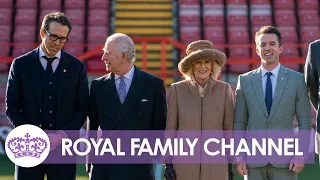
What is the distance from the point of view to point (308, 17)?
444 inches

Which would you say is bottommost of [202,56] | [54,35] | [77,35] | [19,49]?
[202,56]

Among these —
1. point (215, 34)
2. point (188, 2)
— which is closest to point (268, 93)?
point (215, 34)

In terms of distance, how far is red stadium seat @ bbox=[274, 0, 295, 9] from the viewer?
37.9 ft

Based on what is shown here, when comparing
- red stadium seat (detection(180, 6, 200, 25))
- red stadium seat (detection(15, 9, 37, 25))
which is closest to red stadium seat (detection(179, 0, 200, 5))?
red stadium seat (detection(180, 6, 200, 25))

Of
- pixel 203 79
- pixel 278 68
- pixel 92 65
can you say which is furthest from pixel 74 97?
pixel 92 65

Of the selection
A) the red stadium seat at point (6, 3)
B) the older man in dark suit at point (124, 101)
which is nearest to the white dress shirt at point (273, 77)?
the older man in dark suit at point (124, 101)

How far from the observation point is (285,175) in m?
3.64

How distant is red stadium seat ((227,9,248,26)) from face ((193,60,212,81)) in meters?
7.58

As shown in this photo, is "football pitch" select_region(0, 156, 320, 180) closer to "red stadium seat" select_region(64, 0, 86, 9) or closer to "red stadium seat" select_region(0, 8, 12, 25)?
"red stadium seat" select_region(0, 8, 12, 25)

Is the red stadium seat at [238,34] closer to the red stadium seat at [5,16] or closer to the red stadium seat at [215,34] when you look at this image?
the red stadium seat at [215,34]

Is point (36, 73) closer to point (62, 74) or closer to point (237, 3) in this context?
point (62, 74)

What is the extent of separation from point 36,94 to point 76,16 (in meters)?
7.74

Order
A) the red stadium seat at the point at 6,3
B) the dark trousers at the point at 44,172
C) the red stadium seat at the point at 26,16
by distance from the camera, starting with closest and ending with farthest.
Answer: the dark trousers at the point at 44,172 → the red stadium seat at the point at 26,16 → the red stadium seat at the point at 6,3

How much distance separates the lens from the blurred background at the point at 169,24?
1045cm
